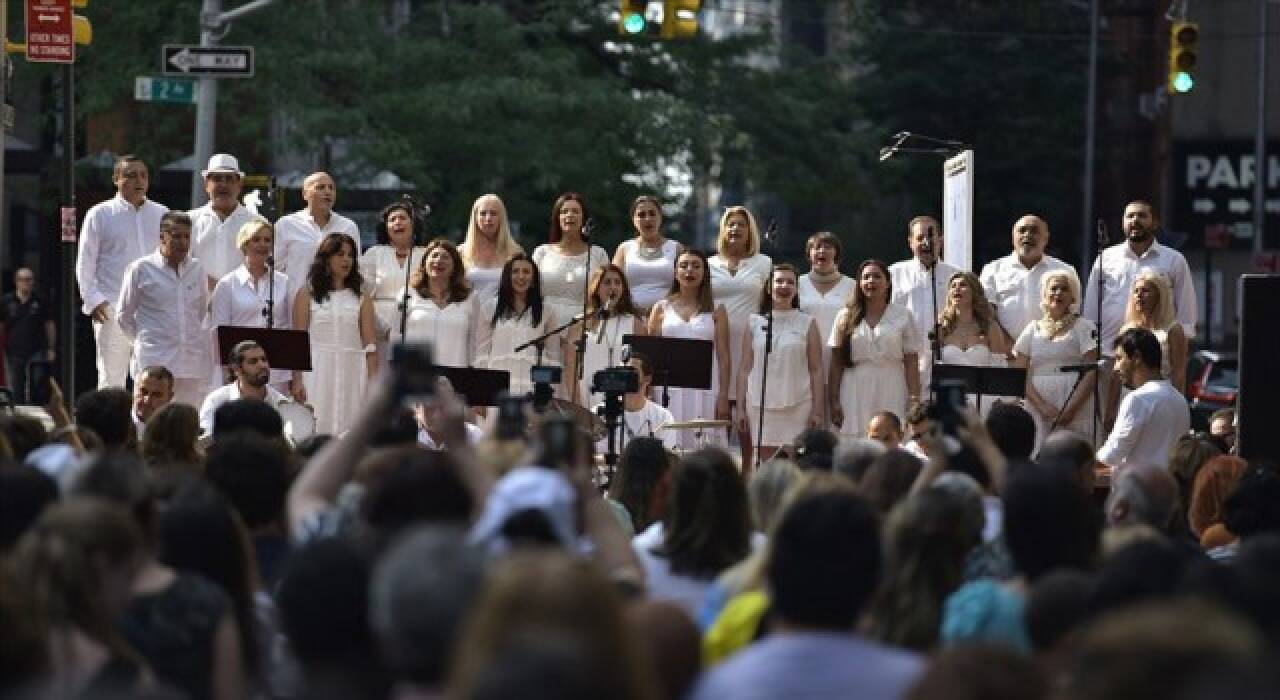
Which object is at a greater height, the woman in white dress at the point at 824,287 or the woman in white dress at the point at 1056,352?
the woman in white dress at the point at 824,287

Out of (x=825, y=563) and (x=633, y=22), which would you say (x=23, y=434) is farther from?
(x=633, y=22)

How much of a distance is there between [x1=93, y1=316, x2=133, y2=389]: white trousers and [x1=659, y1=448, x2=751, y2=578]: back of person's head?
12.0 m

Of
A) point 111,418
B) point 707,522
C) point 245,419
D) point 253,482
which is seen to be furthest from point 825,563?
point 111,418

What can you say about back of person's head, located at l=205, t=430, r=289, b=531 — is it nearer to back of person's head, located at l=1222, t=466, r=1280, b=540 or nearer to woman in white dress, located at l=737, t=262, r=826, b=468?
back of person's head, located at l=1222, t=466, r=1280, b=540

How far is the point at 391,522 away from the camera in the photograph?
634 centimetres

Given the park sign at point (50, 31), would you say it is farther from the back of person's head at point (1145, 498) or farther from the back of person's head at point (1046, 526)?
the back of person's head at point (1046, 526)

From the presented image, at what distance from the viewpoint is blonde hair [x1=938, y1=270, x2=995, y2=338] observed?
60.5 feet

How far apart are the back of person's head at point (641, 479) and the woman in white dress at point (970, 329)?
838 cm

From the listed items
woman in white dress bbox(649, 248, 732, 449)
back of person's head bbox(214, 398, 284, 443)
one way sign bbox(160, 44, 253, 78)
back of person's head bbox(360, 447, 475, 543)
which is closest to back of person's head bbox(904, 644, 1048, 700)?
back of person's head bbox(360, 447, 475, 543)

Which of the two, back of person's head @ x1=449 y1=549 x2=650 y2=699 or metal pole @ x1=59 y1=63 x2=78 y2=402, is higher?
metal pole @ x1=59 y1=63 x2=78 y2=402

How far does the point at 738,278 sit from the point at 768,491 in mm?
10655

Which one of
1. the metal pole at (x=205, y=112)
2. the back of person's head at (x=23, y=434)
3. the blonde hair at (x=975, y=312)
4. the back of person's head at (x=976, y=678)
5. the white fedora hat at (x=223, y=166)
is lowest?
the back of person's head at (x=976, y=678)

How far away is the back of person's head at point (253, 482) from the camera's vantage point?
318 inches

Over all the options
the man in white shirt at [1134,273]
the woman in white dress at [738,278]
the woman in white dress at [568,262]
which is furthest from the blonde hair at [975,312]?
the woman in white dress at [568,262]
